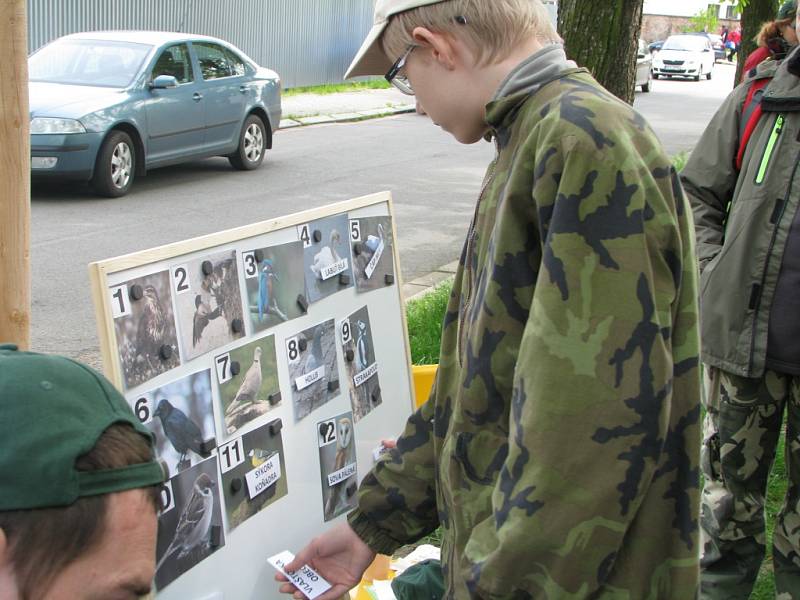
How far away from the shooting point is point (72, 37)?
11.4 metres

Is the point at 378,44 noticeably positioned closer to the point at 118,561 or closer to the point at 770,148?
the point at 118,561

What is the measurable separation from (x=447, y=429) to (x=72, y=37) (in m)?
10.8

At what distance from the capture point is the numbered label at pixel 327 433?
108 inches

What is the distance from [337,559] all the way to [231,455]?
36 cm

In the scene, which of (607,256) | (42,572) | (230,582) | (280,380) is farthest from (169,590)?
(607,256)

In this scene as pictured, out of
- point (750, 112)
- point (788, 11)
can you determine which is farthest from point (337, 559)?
point (788, 11)

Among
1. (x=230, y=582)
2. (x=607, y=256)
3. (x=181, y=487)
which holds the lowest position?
(x=230, y=582)

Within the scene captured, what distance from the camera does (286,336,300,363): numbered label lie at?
2592 millimetres

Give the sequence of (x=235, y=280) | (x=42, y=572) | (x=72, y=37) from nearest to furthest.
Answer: (x=42, y=572)
(x=235, y=280)
(x=72, y=37)

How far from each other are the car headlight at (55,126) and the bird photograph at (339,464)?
7829 mm

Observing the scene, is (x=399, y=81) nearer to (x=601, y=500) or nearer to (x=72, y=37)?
(x=601, y=500)

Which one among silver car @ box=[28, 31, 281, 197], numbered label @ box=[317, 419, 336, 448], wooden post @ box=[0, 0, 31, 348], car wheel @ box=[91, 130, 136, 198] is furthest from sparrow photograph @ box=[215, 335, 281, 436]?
car wheel @ box=[91, 130, 136, 198]

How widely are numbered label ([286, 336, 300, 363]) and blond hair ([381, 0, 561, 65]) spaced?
113 cm

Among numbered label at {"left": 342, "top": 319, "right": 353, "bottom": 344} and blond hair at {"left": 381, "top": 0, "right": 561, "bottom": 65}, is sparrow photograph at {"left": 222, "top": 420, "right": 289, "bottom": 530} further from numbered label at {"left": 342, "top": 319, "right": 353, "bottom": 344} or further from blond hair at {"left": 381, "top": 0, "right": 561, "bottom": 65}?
blond hair at {"left": 381, "top": 0, "right": 561, "bottom": 65}
